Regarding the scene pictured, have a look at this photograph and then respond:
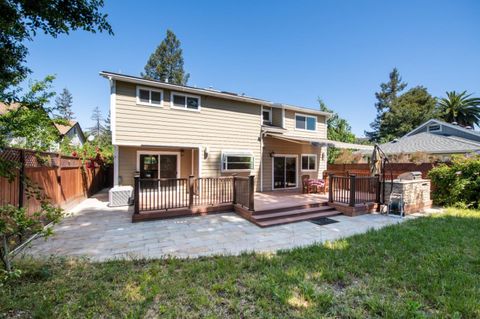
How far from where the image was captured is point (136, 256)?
13.9 ft

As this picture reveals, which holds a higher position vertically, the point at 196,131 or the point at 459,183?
the point at 196,131

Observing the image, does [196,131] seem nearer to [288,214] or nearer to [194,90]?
[194,90]

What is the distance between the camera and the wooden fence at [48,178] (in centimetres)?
443

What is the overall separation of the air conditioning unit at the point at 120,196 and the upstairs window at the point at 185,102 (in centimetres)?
421

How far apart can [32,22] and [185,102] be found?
20.5 ft

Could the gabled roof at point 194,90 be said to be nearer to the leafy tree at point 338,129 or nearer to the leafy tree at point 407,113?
the leafy tree at point 338,129

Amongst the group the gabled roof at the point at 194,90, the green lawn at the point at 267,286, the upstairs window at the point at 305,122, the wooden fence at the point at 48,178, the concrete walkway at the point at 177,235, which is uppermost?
the gabled roof at the point at 194,90

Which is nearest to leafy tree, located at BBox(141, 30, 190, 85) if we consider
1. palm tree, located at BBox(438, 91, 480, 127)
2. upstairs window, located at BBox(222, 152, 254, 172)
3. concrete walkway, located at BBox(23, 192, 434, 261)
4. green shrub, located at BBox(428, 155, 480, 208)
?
upstairs window, located at BBox(222, 152, 254, 172)

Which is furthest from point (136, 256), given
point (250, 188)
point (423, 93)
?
point (423, 93)

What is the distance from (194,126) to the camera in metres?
10.4

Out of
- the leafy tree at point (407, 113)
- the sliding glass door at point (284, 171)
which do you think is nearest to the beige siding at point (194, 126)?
the sliding glass door at point (284, 171)

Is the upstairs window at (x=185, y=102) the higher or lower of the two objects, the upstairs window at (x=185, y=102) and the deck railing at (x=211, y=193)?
the higher

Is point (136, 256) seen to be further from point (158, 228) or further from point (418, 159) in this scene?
point (418, 159)

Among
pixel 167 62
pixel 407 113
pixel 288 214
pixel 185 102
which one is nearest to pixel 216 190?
pixel 288 214
